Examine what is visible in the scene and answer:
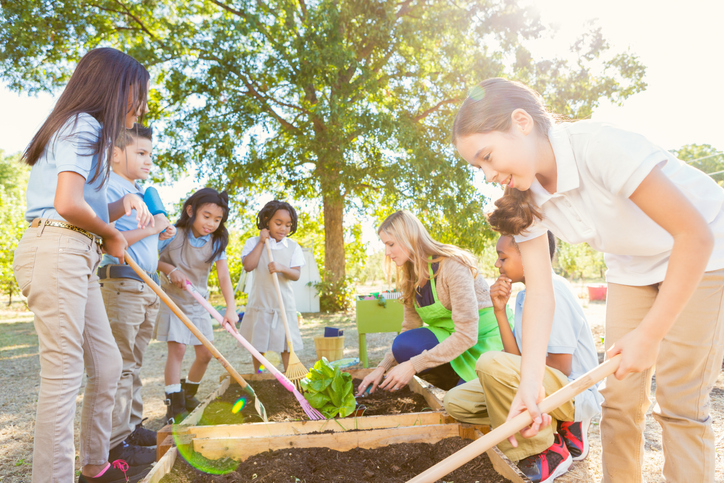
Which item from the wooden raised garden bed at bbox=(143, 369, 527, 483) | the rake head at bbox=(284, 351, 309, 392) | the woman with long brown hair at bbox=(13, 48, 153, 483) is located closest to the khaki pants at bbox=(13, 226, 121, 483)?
the woman with long brown hair at bbox=(13, 48, 153, 483)

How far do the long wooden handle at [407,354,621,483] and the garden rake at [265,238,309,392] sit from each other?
1994 millimetres

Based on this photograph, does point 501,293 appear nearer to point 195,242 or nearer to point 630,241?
point 630,241

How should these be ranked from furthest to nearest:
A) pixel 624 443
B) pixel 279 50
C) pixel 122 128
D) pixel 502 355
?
1. pixel 279 50
2. pixel 502 355
3. pixel 122 128
4. pixel 624 443

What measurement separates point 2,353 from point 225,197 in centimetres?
505

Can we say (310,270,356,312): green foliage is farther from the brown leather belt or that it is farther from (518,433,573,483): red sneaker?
the brown leather belt

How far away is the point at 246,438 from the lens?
75.6 inches

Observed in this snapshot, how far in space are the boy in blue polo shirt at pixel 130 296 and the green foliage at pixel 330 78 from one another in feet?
19.9

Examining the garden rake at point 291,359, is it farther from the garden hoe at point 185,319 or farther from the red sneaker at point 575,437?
the red sneaker at point 575,437

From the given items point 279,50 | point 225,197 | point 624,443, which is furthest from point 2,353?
point 624,443

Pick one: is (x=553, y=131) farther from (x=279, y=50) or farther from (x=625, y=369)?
(x=279, y=50)

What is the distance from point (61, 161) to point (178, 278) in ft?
5.26

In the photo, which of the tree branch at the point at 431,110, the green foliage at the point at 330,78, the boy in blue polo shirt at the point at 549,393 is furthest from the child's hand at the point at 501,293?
the tree branch at the point at 431,110

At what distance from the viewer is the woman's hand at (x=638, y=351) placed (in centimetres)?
124

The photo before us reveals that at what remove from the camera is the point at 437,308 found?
2.97 metres
